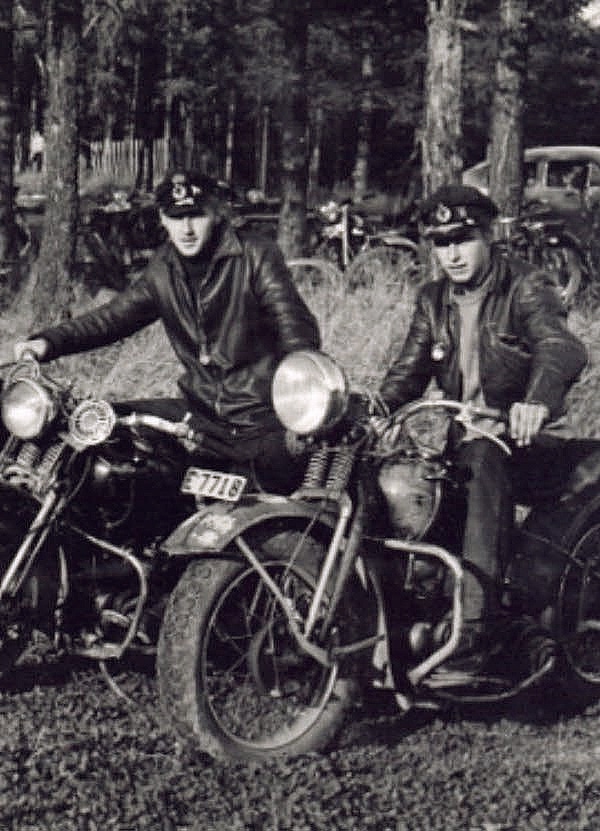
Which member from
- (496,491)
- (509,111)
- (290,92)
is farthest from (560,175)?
(496,491)

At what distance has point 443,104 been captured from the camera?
11.8 m

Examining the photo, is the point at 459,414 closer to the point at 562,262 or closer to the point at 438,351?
the point at 438,351

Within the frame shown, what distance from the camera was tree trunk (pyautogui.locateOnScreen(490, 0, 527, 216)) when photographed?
44.9 ft

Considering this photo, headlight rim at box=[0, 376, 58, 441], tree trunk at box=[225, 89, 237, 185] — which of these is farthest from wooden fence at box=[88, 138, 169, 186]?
headlight rim at box=[0, 376, 58, 441]

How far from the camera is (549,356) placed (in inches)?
215

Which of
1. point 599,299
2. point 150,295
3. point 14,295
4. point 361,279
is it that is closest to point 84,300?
point 14,295

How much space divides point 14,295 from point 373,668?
9.47 m

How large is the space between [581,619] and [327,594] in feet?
4.06

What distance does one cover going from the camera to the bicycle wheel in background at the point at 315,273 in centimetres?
1179

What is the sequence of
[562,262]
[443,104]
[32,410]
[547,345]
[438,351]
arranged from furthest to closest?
[562,262], [443,104], [438,351], [547,345], [32,410]

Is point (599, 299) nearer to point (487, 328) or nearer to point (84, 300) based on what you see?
point (84, 300)

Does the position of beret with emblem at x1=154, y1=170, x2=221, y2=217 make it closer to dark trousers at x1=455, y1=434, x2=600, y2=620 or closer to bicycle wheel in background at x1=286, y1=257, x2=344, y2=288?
dark trousers at x1=455, y1=434, x2=600, y2=620

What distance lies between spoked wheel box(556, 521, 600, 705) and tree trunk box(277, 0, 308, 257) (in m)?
12.2

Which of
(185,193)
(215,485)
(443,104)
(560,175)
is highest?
(185,193)
